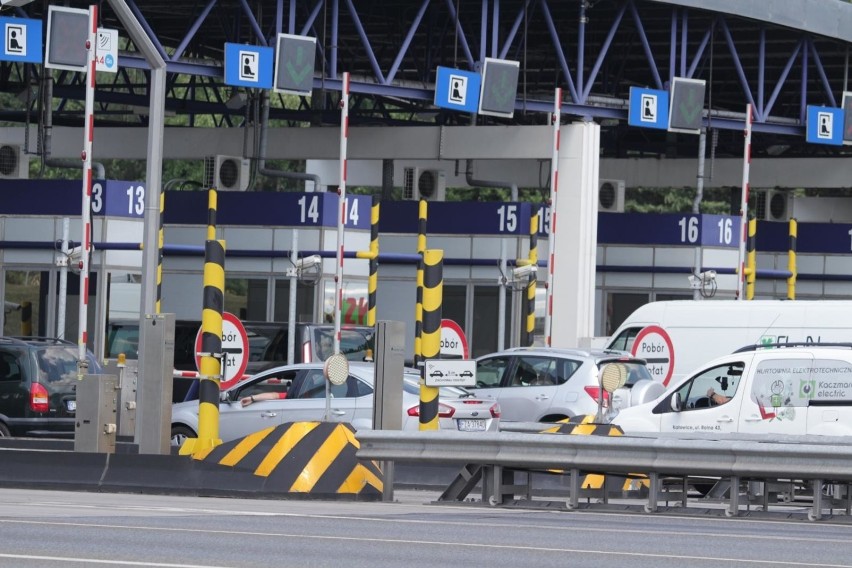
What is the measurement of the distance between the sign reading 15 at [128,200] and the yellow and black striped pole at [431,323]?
515 inches

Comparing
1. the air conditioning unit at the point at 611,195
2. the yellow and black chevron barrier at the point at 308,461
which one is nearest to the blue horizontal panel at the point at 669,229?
the air conditioning unit at the point at 611,195

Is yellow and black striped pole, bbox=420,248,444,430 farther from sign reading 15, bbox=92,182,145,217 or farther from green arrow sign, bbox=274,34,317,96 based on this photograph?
green arrow sign, bbox=274,34,317,96

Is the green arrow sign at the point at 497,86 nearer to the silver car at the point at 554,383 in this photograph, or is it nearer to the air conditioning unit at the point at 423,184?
the air conditioning unit at the point at 423,184

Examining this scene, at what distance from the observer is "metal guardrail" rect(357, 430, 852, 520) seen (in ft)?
50.0

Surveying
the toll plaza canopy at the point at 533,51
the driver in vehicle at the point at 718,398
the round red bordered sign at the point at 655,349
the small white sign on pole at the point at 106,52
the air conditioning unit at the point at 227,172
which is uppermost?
the toll plaza canopy at the point at 533,51

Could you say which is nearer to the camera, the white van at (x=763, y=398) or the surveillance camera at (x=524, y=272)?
the white van at (x=763, y=398)

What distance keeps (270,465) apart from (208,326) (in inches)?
59.8

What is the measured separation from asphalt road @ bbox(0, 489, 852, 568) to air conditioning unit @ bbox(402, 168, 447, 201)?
21.2 m

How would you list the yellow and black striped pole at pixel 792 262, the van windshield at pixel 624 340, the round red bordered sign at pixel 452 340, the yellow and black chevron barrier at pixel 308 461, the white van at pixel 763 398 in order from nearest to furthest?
1. the yellow and black chevron barrier at pixel 308 461
2. the white van at pixel 763 398
3. the round red bordered sign at pixel 452 340
4. the van windshield at pixel 624 340
5. the yellow and black striped pole at pixel 792 262

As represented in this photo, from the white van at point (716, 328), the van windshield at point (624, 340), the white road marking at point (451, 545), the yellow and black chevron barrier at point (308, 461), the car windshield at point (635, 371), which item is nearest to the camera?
the white road marking at point (451, 545)

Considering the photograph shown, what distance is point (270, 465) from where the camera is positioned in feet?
55.5

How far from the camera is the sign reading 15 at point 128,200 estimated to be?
99.7 ft

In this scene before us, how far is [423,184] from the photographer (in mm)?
37531

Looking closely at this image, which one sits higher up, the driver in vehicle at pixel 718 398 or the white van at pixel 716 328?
the white van at pixel 716 328
